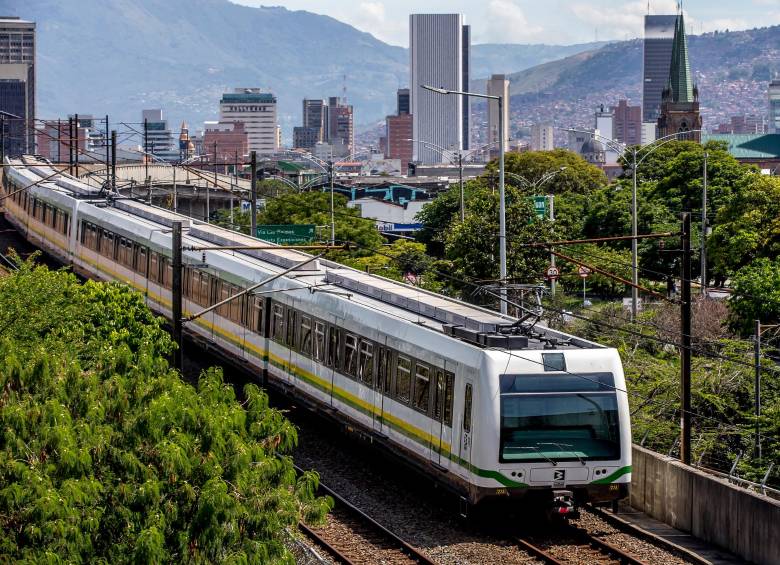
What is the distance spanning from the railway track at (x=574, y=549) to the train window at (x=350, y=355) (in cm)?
539

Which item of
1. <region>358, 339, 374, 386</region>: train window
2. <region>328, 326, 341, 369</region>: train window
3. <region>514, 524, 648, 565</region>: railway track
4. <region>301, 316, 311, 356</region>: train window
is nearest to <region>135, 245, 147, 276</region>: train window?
<region>301, 316, 311, 356</region>: train window

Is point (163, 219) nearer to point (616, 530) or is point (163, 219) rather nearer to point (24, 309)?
point (24, 309)

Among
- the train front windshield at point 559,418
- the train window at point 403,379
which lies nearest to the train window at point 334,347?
the train window at point 403,379

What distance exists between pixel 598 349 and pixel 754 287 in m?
22.3

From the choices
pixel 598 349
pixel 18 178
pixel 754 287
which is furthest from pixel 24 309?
pixel 18 178

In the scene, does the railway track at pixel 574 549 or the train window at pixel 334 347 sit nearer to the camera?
the railway track at pixel 574 549

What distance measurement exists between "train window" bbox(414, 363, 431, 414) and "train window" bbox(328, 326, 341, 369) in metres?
3.66

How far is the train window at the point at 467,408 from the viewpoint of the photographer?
806 inches

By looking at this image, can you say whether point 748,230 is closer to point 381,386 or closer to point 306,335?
point 306,335

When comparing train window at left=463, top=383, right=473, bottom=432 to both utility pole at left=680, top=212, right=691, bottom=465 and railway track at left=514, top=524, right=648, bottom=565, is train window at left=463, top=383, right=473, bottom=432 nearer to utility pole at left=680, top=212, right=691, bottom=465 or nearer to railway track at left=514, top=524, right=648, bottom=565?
railway track at left=514, top=524, right=648, bottom=565

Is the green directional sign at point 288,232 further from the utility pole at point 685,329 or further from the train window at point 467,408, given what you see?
the train window at point 467,408

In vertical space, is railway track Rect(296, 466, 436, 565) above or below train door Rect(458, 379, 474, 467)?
below

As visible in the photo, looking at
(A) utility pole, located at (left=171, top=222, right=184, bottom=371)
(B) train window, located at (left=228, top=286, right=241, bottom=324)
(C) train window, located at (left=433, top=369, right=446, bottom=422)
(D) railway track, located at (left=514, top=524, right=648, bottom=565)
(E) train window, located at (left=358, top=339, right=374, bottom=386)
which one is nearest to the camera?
(D) railway track, located at (left=514, top=524, right=648, bottom=565)

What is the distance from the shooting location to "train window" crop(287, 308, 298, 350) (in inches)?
1118
